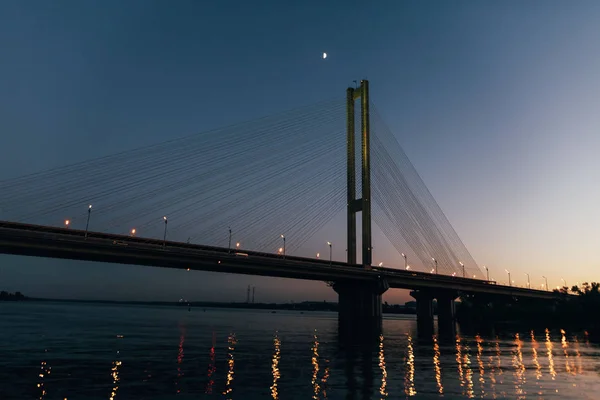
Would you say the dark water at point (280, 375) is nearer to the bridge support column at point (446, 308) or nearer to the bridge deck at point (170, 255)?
the bridge deck at point (170, 255)

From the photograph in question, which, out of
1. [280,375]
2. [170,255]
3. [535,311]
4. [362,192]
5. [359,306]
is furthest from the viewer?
[535,311]

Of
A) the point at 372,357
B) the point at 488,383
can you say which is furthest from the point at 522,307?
the point at 488,383

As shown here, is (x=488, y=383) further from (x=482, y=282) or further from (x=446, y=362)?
(x=482, y=282)

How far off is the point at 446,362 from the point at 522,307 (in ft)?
392

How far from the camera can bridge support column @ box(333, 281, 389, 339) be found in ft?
240

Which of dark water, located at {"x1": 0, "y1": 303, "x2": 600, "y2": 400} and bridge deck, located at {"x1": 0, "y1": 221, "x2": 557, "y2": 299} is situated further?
bridge deck, located at {"x1": 0, "y1": 221, "x2": 557, "y2": 299}

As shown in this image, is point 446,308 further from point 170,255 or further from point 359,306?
point 170,255

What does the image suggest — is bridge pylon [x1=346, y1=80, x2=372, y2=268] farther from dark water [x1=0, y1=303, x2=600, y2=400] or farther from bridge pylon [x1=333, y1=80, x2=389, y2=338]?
dark water [x1=0, y1=303, x2=600, y2=400]

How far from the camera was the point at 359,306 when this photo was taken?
77.6 meters

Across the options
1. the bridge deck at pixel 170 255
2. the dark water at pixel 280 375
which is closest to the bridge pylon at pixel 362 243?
the bridge deck at pixel 170 255

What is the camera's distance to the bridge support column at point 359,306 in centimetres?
7306

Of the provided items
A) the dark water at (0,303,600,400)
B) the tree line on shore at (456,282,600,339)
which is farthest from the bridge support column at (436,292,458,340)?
the dark water at (0,303,600,400)

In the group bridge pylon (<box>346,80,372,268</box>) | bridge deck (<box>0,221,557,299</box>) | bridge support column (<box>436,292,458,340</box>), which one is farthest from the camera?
bridge support column (<box>436,292,458,340</box>)

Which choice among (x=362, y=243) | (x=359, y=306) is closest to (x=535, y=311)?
(x=359, y=306)
